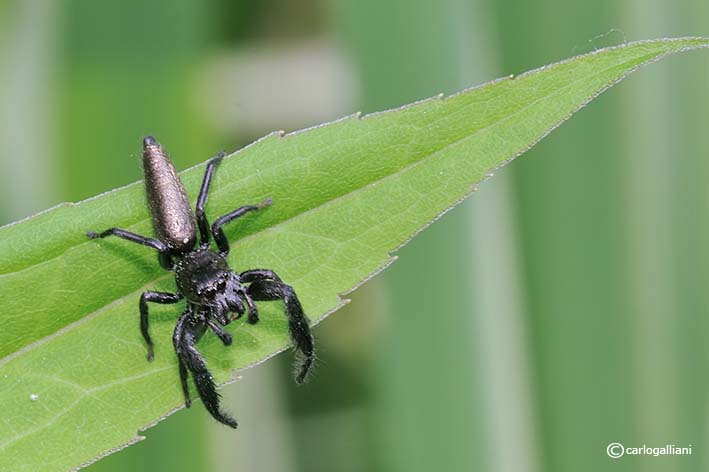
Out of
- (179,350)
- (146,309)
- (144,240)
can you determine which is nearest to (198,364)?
(179,350)

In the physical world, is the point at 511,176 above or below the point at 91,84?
below

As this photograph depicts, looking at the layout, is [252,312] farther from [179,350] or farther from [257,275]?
[179,350]

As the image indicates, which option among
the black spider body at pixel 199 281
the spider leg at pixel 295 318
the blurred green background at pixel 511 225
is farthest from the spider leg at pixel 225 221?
the blurred green background at pixel 511 225

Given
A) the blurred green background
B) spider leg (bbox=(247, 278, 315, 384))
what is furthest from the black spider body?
the blurred green background

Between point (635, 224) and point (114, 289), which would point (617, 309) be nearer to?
point (635, 224)

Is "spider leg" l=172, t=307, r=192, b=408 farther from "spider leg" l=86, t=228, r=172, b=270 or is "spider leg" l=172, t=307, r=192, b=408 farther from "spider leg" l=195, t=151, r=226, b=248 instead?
"spider leg" l=195, t=151, r=226, b=248

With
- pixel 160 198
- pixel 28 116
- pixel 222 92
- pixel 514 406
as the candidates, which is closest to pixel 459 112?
pixel 160 198
